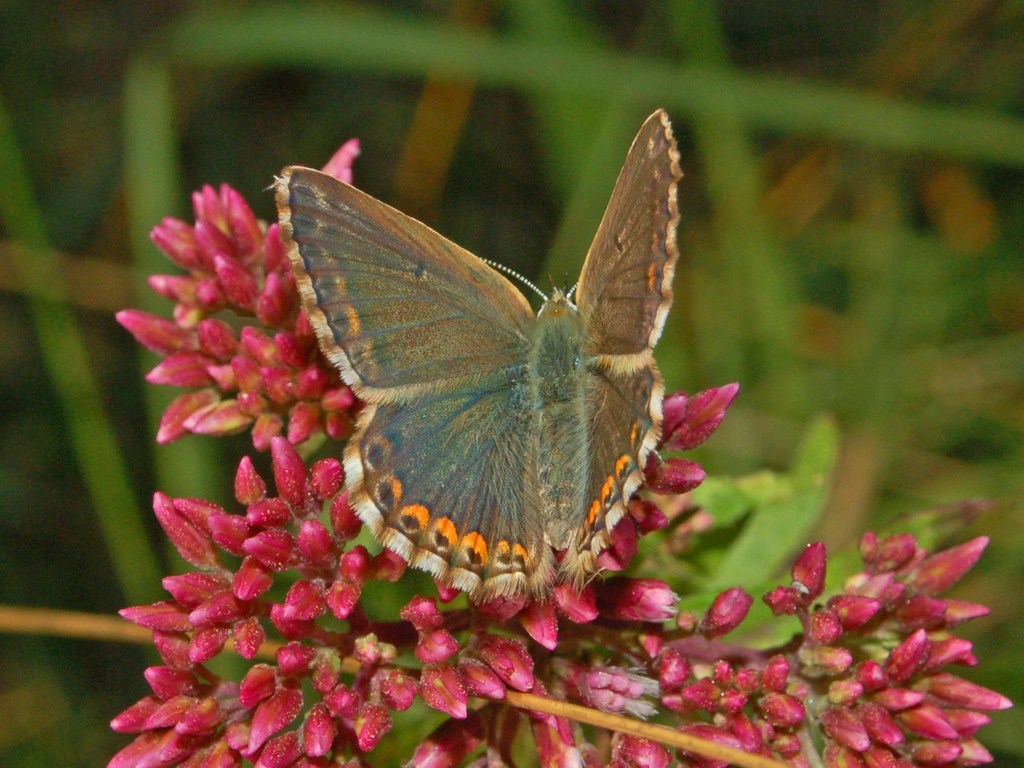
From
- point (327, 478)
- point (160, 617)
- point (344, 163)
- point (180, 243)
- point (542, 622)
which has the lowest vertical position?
point (160, 617)

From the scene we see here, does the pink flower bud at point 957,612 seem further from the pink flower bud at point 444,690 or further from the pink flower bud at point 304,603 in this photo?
the pink flower bud at point 304,603

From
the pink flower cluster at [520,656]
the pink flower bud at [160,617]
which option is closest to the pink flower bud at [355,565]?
the pink flower cluster at [520,656]

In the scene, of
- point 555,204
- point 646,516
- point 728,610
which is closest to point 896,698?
point 728,610

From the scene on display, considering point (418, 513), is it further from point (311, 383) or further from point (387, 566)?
point (311, 383)

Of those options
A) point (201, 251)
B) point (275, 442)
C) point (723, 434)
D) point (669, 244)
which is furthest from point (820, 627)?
point (723, 434)

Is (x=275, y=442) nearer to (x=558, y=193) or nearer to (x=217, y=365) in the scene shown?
(x=217, y=365)

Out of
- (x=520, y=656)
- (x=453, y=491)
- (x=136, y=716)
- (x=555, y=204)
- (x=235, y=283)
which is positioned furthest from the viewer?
(x=555, y=204)

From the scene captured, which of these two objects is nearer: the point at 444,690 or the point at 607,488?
the point at 607,488
